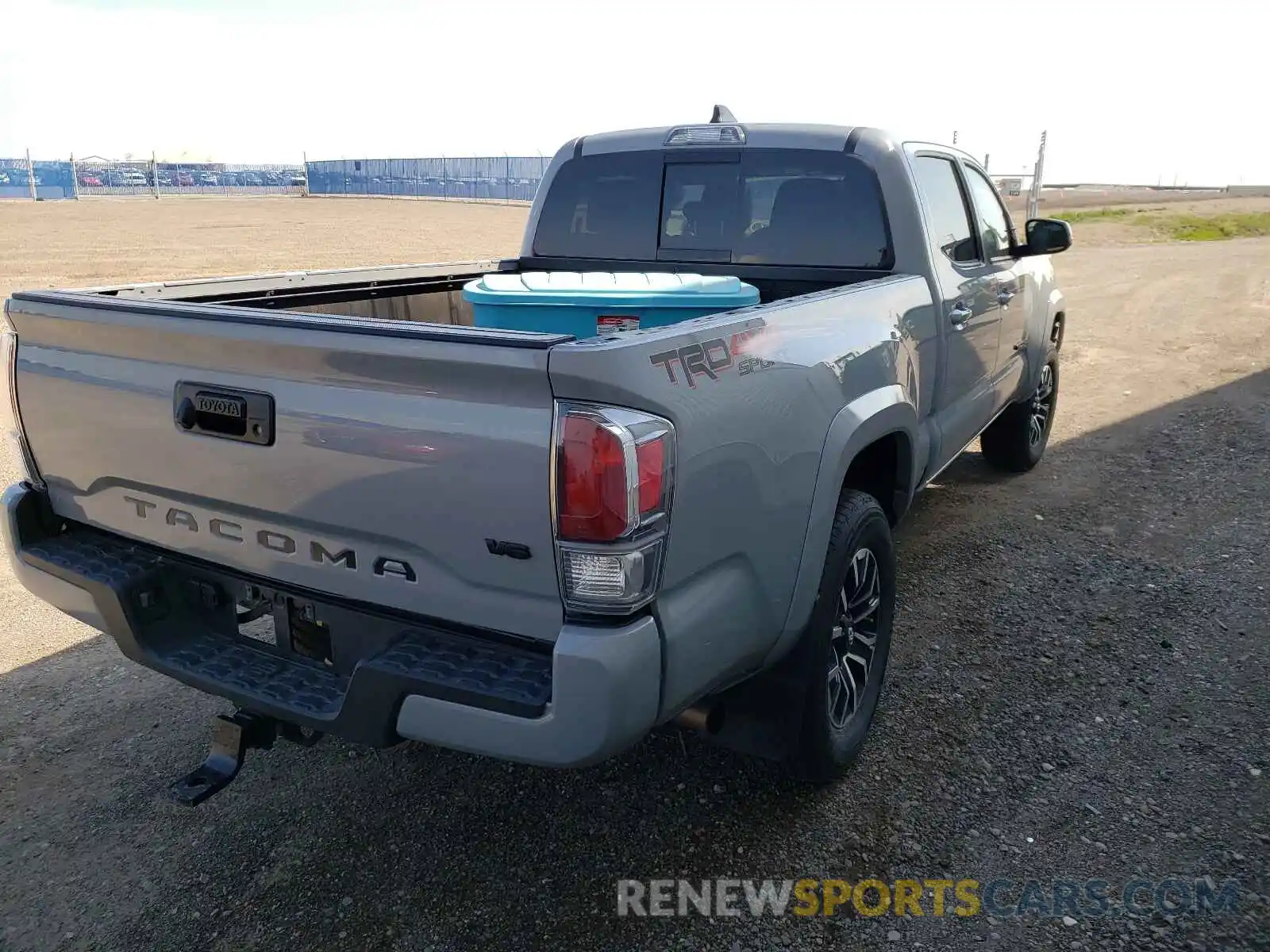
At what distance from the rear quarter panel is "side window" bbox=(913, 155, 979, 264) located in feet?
4.37

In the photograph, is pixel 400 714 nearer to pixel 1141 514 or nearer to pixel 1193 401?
pixel 1141 514

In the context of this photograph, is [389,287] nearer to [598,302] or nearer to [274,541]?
[598,302]

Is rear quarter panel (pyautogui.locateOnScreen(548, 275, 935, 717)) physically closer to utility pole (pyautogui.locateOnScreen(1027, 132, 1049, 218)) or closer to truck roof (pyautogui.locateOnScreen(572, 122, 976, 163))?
truck roof (pyautogui.locateOnScreen(572, 122, 976, 163))

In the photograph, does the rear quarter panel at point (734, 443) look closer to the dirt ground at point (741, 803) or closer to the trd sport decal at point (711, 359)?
the trd sport decal at point (711, 359)

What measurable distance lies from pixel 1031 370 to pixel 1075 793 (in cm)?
312

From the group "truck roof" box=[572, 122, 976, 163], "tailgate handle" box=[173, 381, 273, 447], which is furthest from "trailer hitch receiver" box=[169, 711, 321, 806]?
"truck roof" box=[572, 122, 976, 163]

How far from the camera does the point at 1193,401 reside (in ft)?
27.5

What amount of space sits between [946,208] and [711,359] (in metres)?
2.51

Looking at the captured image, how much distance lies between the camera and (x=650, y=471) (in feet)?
6.64

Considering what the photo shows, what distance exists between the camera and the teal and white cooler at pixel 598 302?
2.87 m

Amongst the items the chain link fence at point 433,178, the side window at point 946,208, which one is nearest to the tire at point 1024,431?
the side window at point 946,208

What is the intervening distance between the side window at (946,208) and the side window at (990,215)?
0.20 metres

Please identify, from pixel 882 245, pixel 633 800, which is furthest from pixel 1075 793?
pixel 882 245

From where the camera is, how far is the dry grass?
15586mm
